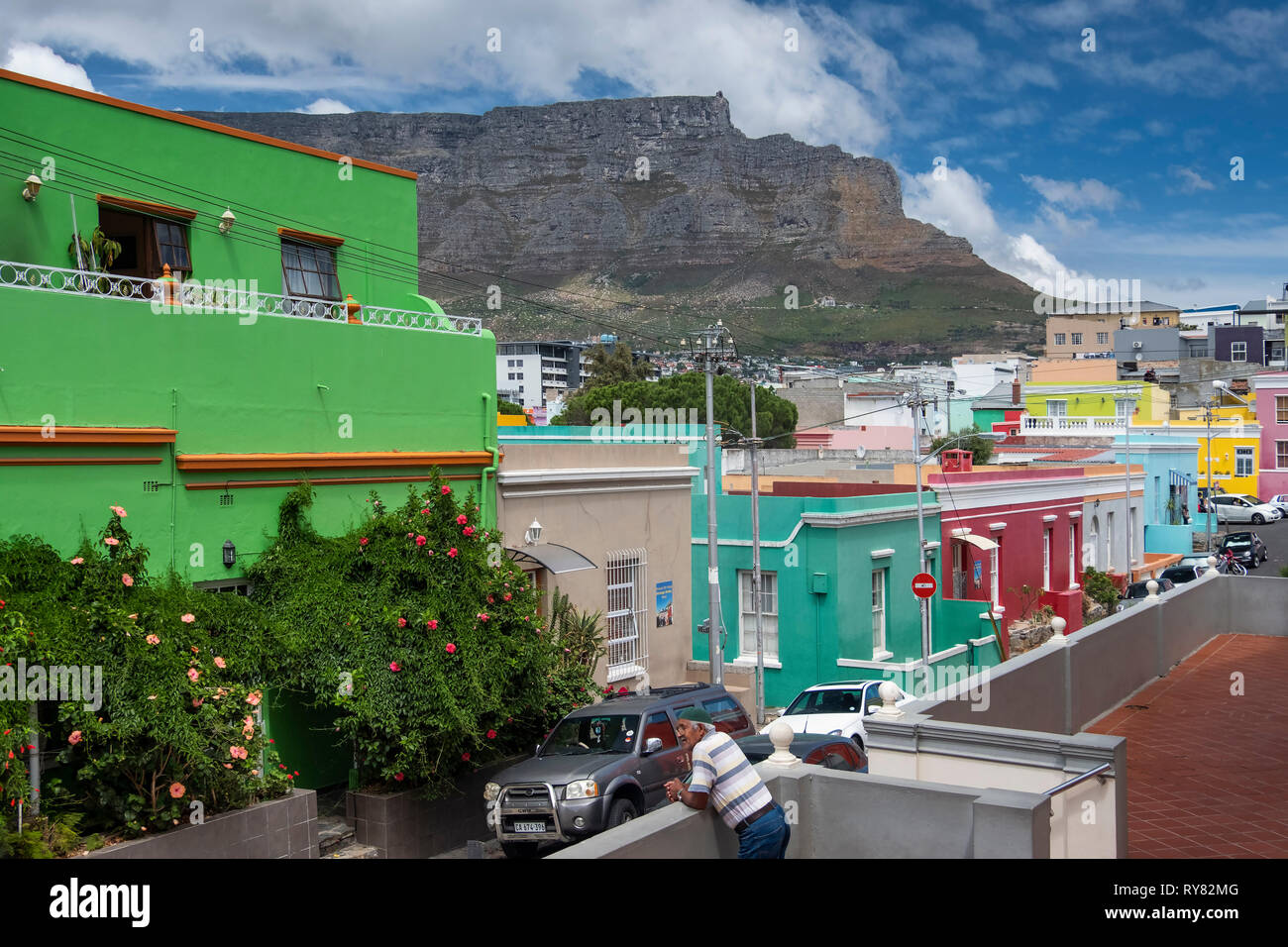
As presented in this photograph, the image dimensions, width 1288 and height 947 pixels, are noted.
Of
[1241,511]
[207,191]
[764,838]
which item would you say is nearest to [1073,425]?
[1241,511]

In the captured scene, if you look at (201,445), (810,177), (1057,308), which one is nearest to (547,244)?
(810,177)

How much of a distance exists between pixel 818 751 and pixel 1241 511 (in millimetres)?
53692

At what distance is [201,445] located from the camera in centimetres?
1291

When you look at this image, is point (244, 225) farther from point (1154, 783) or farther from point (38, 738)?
point (1154, 783)

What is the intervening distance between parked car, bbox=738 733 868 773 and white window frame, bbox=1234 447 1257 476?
190 ft

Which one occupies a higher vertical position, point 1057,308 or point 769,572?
point 1057,308

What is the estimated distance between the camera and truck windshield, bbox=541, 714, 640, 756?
13352mm

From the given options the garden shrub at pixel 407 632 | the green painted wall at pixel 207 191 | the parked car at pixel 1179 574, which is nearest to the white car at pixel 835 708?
the garden shrub at pixel 407 632

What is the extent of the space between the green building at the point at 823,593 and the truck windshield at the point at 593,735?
11.5 meters

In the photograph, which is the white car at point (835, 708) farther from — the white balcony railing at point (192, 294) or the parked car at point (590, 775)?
the white balcony railing at point (192, 294)

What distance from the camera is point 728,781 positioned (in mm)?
6852

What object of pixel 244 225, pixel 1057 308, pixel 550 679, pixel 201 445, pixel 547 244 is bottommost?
pixel 550 679

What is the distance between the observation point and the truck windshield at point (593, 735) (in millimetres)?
13352
